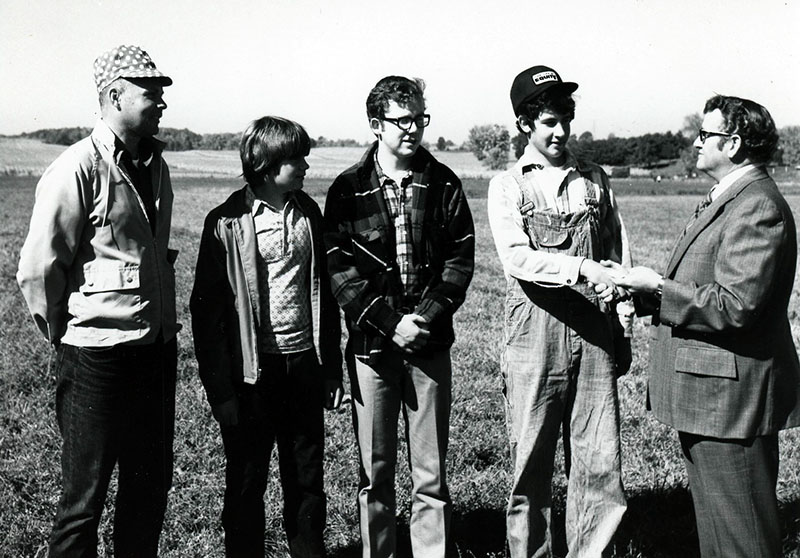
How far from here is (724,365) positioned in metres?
3.04

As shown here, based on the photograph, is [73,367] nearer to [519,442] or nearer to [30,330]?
[519,442]

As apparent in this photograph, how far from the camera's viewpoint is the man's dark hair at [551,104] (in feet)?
11.4

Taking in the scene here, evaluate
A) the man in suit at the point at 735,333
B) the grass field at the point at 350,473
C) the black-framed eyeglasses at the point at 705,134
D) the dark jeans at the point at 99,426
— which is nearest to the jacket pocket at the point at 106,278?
the dark jeans at the point at 99,426

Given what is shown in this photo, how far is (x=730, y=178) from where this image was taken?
10.3 feet

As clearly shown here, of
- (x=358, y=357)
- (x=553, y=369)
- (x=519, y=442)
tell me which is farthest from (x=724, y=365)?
(x=358, y=357)

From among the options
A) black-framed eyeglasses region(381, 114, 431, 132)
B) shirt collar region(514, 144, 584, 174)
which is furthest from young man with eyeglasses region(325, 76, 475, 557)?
shirt collar region(514, 144, 584, 174)

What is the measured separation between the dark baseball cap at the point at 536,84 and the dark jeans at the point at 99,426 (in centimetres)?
208

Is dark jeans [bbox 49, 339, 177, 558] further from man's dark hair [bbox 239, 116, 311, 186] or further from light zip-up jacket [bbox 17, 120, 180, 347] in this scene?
man's dark hair [bbox 239, 116, 311, 186]

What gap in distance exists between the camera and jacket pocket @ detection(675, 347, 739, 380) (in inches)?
119

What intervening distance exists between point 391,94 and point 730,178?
61.8 inches

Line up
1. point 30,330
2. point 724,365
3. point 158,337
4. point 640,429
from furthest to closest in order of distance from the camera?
1. point 30,330
2. point 640,429
3. point 158,337
4. point 724,365

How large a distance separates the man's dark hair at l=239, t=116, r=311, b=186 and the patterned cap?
0.47 metres

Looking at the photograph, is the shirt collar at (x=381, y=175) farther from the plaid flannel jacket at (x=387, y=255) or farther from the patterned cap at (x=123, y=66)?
the patterned cap at (x=123, y=66)

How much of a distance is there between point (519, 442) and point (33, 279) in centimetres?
234
